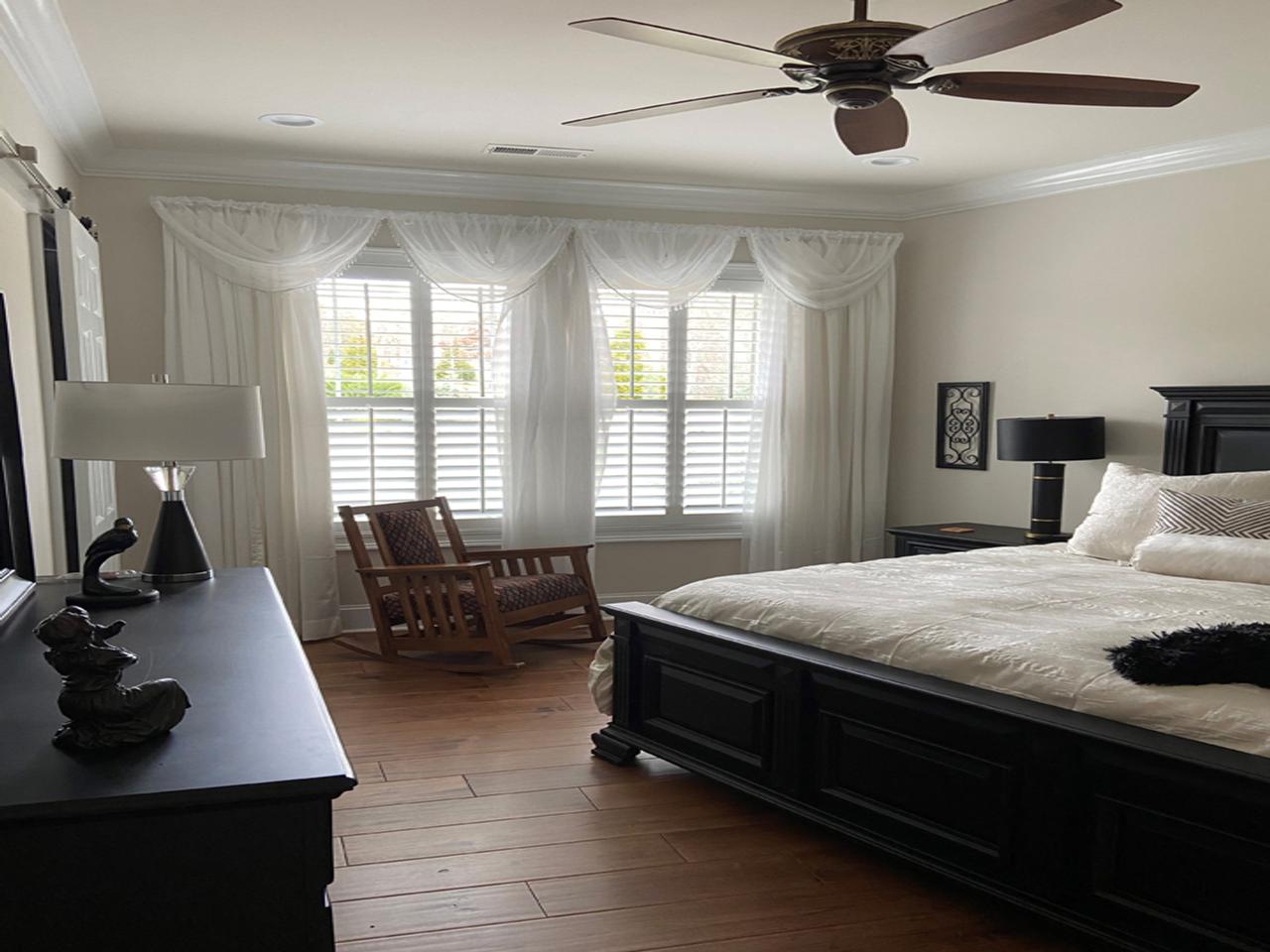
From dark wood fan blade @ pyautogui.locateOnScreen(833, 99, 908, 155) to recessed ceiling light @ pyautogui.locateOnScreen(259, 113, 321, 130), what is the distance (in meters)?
2.43

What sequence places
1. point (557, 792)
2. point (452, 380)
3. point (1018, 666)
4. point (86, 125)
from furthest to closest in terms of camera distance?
1. point (452, 380)
2. point (86, 125)
3. point (557, 792)
4. point (1018, 666)

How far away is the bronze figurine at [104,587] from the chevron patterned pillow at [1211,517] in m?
3.53

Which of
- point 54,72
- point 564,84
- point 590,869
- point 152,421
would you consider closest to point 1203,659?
point 590,869

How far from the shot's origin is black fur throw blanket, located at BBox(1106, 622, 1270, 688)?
237 cm

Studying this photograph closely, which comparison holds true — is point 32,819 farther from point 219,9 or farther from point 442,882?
point 219,9

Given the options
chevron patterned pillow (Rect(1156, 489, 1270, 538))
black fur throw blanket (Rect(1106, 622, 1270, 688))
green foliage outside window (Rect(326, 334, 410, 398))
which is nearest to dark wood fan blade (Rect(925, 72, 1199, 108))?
black fur throw blanket (Rect(1106, 622, 1270, 688))

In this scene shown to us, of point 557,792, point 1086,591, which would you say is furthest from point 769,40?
point 557,792

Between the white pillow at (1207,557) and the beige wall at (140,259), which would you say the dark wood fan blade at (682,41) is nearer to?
the white pillow at (1207,557)

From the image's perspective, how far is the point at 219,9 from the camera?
334cm

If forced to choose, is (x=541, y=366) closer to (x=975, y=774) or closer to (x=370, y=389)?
(x=370, y=389)

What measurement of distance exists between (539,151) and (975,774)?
12.2ft

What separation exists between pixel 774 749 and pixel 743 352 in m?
3.59

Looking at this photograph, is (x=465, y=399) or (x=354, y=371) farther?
(x=465, y=399)

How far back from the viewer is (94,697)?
144cm
